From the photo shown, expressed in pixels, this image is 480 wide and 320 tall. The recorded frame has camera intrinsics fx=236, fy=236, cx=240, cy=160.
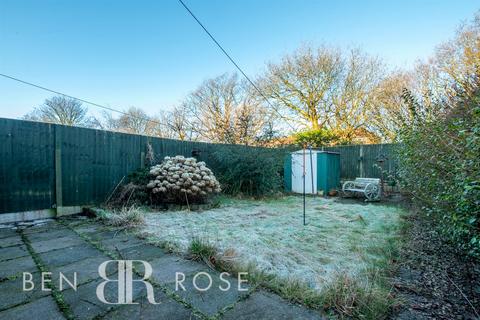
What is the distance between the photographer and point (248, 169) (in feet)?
17.9

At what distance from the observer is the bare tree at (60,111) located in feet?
30.0

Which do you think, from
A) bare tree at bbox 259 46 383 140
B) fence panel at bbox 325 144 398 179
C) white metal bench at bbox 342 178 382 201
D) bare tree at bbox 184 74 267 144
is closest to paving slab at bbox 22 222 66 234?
white metal bench at bbox 342 178 382 201

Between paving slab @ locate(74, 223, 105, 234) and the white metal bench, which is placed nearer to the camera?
paving slab @ locate(74, 223, 105, 234)

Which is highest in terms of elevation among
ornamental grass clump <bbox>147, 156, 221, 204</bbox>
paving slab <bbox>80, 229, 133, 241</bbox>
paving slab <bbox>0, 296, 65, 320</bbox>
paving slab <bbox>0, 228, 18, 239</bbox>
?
ornamental grass clump <bbox>147, 156, 221, 204</bbox>

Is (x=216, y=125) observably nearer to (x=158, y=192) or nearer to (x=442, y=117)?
(x=158, y=192)

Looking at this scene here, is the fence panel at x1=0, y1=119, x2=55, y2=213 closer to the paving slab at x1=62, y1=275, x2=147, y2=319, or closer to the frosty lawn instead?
the frosty lawn

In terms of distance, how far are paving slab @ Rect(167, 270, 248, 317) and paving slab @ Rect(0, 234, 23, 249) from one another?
74.2 inches

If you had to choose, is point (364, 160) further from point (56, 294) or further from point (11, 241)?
point (11, 241)

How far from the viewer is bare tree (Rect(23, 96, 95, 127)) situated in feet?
30.0

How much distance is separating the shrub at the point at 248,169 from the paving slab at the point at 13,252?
389 centimetres

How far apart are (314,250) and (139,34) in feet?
22.3

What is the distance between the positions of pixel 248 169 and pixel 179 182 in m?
1.86

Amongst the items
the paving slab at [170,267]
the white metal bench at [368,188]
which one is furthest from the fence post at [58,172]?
the white metal bench at [368,188]

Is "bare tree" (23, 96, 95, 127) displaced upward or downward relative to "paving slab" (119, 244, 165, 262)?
upward
